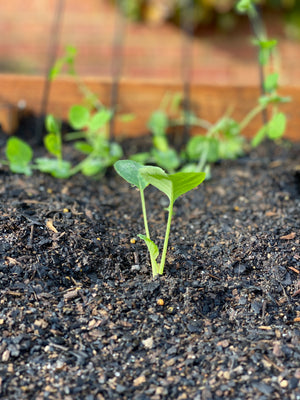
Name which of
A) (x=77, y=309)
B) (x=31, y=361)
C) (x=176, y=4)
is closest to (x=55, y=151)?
(x=77, y=309)

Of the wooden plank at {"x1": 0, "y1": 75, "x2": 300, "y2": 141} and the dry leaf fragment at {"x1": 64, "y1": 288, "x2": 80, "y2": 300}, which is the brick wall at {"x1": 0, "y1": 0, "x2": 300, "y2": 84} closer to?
the wooden plank at {"x1": 0, "y1": 75, "x2": 300, "y2": 141}

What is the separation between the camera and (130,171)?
1.06m

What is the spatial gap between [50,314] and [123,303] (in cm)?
15

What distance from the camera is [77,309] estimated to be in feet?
3.20

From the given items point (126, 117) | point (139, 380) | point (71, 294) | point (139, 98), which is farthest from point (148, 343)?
→ point (139, 98)

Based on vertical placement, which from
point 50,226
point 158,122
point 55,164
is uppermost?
point 158,122

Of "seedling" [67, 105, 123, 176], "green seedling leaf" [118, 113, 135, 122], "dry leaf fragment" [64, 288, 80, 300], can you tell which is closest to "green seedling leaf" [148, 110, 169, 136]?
"green seedling leaf" [118, 113, 135, 122]

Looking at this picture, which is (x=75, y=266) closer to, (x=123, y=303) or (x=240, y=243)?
(x=123, y=303)

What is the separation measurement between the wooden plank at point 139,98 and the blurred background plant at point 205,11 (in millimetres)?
1470

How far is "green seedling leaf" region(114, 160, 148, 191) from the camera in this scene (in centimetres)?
104

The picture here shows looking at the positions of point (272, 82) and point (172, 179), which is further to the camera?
point (272, 82)

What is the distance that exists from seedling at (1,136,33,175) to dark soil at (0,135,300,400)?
77 millimetres

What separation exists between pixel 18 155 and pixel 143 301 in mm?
729

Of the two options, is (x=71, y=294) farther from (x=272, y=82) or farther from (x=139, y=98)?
(x=139, y=98)
